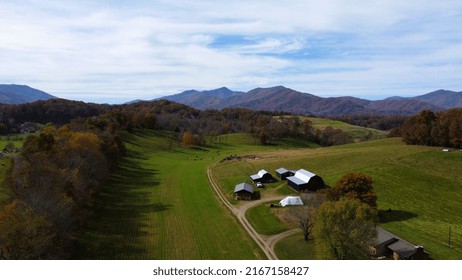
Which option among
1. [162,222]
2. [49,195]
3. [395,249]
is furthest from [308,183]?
[49,195]

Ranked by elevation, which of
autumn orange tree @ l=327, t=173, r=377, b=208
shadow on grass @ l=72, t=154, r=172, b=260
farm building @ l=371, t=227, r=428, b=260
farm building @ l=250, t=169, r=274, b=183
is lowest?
shadow on grass @ l=72, t=154, r=172, b=260

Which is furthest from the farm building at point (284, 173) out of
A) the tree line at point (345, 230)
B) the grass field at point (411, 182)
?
the tree line at point (345, 230)

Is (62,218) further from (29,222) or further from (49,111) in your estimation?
(49,111)

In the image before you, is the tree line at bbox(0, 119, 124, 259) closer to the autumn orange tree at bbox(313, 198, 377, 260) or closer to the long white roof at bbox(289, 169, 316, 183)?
the autumn orange tree at bbox(313, 198, 377, 260)

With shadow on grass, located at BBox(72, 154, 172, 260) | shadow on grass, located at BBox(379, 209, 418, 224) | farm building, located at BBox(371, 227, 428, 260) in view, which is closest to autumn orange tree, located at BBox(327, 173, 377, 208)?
shadow on grass, located at BBox(379, 209, 418, 224)

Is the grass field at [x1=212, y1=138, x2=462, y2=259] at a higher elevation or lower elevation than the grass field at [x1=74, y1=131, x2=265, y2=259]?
higher

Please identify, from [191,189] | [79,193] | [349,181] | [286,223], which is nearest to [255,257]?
[286,223]

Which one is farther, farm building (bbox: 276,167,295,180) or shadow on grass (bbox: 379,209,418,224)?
farm building (bbox: 276,167,295,180)

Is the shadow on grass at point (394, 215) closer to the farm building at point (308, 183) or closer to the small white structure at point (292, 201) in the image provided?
the small white structure at point (292, 201)
